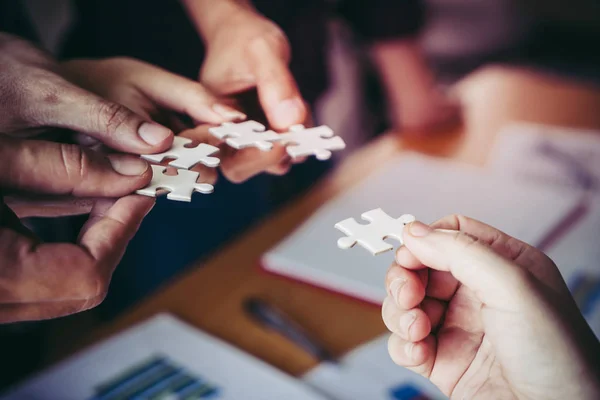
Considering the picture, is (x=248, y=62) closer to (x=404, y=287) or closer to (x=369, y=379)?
(x=404, y=287)

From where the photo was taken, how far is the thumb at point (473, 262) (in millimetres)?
584

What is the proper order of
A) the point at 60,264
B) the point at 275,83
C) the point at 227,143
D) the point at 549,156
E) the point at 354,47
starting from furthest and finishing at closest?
the point at 354,47, the point at 549,156, the point at 275,83, the point at 227,143, the point at 60,264

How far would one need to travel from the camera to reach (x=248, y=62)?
876 mm

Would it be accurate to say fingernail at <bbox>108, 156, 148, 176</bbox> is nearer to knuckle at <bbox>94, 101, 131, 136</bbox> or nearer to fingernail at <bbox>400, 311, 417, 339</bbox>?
knuckle at <bbox>94, 101, 131, 136</bbox>

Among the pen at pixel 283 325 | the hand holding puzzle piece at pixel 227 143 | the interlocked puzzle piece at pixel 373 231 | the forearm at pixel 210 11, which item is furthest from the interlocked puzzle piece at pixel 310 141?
the pen at pixel 283 325

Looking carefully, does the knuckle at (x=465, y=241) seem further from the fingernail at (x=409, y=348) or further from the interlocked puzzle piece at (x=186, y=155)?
the interlocked puzzle piece at (x=186, y=155)

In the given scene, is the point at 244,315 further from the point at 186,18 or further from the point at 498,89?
the point at 498,89

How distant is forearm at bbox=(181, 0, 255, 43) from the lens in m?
0.89

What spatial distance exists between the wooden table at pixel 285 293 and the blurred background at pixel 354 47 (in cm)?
5

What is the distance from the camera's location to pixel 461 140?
1.61 m

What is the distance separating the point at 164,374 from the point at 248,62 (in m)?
0.50

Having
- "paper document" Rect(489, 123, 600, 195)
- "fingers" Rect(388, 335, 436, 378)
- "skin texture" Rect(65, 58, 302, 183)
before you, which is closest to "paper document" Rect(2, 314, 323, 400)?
"fingers" Rect(388, 335, 436, 378)

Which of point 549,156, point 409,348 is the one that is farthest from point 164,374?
point 549,156

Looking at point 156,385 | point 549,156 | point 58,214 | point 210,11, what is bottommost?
point 156,385
